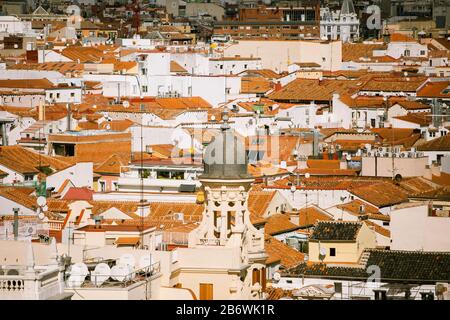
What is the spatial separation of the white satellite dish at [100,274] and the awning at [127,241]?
1.95 metres

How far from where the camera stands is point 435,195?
15203mm

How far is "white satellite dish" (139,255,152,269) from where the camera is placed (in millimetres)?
8711

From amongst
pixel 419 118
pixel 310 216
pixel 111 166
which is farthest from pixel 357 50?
pixel 310 216

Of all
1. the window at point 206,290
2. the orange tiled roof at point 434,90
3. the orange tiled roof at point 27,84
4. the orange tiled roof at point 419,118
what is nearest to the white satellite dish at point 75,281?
the window at point 206,290

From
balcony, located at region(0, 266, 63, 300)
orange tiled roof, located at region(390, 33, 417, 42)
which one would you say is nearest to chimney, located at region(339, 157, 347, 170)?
balcony, located at region(0, 266, 63, 300)

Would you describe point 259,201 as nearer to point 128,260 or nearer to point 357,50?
point 128,260

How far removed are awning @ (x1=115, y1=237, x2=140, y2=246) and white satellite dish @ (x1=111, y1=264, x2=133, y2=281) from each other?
77.3 inches

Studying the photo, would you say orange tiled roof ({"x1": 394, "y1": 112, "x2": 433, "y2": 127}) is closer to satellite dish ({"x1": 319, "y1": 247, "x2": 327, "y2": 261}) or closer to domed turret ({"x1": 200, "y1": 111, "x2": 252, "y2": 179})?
satellite dish ({"x1": 319, "y1": 247, "x2": 327, "y2": 261})

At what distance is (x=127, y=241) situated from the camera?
35.0ft

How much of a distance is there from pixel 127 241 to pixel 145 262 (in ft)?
6.22

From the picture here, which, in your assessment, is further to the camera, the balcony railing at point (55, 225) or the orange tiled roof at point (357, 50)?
the orange tiled roof at point (357, 50)

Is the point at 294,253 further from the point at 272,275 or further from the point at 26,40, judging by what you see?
the point at 26,40

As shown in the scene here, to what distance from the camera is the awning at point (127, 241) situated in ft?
34.6

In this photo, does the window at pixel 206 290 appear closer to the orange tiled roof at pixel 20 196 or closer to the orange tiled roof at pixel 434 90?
the orange tiled roof at pixel 20 196
